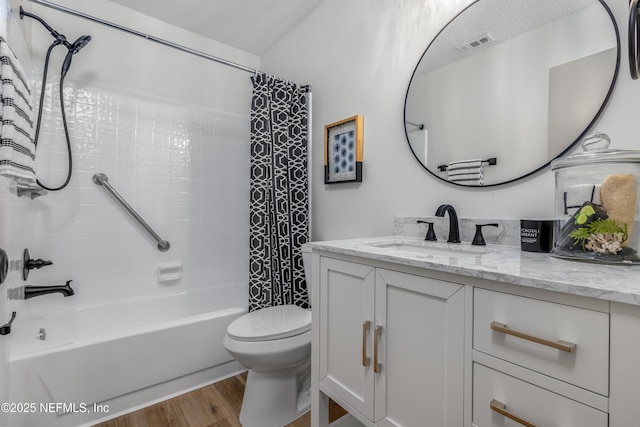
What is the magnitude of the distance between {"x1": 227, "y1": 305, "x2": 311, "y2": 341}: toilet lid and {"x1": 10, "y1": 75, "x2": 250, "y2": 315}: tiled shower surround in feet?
3.31

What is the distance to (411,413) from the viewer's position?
863 mm

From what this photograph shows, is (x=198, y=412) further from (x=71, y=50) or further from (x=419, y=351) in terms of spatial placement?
(x=71, y=50)

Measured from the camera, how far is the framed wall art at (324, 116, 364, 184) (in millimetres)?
1688

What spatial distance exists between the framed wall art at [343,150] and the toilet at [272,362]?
33.4 inches

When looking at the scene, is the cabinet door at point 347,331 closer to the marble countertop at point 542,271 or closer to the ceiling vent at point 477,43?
the marble countertop at point 542,271

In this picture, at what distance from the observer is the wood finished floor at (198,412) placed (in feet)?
4.81

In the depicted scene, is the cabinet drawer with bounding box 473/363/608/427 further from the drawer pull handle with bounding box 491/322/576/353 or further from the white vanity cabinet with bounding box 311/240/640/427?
the drawer pull handle with bounding box 491/322/576/353

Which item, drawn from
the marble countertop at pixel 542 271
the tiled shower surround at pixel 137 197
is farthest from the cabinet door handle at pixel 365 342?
the tiled shower surround at pixel 137 197

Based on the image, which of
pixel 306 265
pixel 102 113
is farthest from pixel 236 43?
pixel 306 265

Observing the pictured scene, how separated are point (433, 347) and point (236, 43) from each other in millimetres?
2656

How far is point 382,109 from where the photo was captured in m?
1.59

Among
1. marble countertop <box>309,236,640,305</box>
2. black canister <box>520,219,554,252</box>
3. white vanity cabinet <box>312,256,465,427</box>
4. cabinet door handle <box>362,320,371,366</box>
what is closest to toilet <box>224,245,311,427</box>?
white vanity cabinet <box>312,256,465,427</box>

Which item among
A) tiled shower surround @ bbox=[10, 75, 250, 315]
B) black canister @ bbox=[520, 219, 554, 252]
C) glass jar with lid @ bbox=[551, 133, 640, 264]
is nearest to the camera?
glass jar with lid @ bbox=[551, 133, 640, 264]

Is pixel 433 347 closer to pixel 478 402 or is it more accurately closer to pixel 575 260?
pixel 478 402
